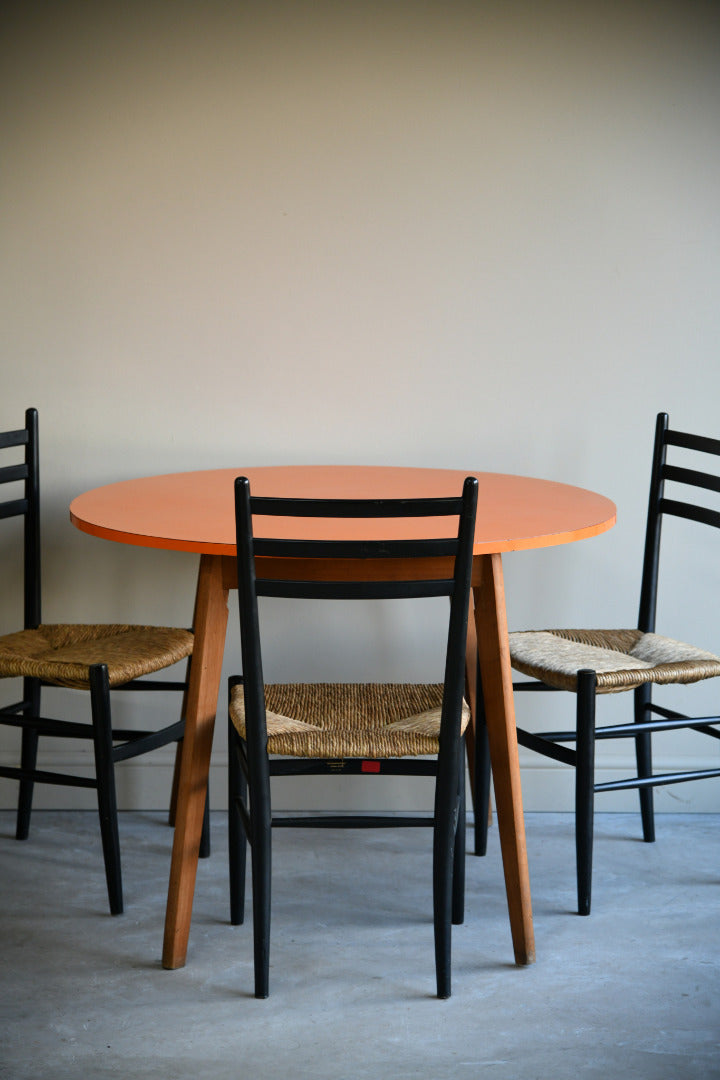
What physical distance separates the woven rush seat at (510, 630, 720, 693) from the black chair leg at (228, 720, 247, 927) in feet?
2.37

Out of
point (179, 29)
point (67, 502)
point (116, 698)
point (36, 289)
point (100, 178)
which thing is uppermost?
point (179, 29)

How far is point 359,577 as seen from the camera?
1.98m

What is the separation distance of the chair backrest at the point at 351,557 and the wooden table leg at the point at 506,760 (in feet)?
0.68

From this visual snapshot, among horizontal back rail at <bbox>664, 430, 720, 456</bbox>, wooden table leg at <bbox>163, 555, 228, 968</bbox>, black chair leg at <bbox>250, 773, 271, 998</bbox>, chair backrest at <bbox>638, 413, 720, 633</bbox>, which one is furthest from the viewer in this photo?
chair backrest at <bbox>638, 413, 720, 633</bbox>

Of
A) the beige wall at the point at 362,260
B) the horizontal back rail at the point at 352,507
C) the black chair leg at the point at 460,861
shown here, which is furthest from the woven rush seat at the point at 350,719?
the beige wall at the point at 362,260

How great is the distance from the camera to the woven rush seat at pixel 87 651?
7.72 ft

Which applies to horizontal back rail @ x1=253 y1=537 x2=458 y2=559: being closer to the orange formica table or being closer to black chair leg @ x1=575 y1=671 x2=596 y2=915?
the orange formica table

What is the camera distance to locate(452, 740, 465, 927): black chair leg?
2.12 m

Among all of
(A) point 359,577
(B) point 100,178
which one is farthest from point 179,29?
(A) point 359,577

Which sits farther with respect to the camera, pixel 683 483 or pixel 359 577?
pixel 683 483

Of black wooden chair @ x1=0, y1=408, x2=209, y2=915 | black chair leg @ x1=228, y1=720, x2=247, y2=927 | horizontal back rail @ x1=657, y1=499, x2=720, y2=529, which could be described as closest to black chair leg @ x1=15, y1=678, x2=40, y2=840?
black wooden chair @ x1=0, y1=408, x2=209, y2=915

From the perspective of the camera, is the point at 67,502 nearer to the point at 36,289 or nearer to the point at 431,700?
the point at 36,289

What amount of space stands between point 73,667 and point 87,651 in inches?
6.9

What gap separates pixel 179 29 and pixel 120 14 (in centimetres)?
16
